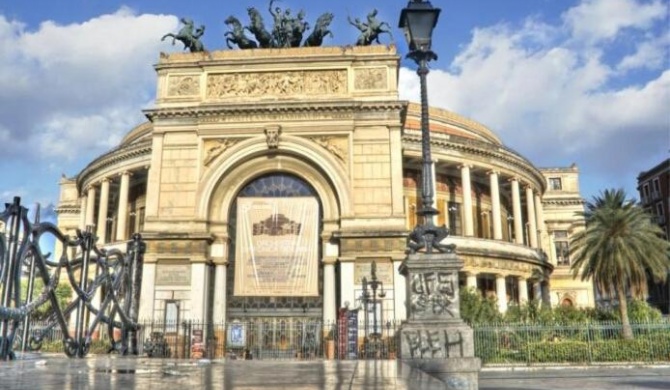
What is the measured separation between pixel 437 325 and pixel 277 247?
18.5 metres

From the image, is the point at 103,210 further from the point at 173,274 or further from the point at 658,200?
the point at 658,200

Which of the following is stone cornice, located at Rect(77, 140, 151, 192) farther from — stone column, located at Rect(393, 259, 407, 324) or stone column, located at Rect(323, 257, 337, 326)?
stone column, located at Rect(393, 259, 407, 324)

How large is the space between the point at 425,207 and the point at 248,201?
19.4m

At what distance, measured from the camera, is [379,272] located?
27.9 metres

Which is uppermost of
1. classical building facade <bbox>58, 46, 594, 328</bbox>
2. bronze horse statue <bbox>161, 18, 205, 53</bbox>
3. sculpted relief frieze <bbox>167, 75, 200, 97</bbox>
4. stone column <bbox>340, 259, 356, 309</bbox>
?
bronze horse statue <bbox>161, 18, 205, 53</bbox>

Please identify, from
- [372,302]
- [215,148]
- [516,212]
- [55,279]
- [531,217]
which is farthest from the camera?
[531,217]

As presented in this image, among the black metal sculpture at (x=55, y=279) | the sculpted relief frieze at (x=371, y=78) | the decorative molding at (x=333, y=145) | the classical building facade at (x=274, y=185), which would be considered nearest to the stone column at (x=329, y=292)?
the classical building facade at (x=274, y=185)

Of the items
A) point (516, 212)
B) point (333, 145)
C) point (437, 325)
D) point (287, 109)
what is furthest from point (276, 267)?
point (516, 212)

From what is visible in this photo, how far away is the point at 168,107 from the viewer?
101 ft

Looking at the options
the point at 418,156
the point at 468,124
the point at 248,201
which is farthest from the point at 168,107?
the point at 468,124

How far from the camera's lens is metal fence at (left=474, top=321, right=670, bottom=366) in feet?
79.8

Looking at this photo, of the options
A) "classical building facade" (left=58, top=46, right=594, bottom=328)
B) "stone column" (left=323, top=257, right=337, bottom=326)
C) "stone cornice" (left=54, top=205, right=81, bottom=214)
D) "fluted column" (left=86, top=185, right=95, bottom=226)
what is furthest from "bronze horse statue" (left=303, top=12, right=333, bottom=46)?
"stone cornice" (left=54, top=205, right=81, bottom=214)

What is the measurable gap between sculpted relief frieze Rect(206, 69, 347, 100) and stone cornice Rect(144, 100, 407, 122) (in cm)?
91

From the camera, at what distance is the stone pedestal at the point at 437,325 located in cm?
1090
